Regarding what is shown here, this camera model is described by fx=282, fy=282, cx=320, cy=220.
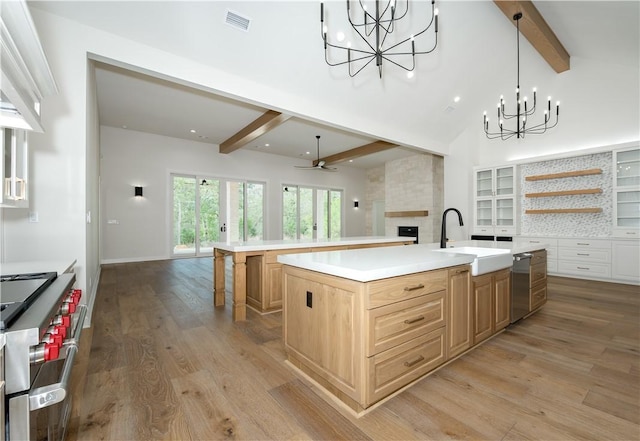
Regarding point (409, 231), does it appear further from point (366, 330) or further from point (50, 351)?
point (50, 351)

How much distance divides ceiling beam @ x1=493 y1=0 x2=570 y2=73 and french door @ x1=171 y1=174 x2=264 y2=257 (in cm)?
698

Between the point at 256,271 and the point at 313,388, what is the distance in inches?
68.5

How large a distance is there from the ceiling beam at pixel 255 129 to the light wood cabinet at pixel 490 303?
3816 millimetres

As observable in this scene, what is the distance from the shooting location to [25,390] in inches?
30.0

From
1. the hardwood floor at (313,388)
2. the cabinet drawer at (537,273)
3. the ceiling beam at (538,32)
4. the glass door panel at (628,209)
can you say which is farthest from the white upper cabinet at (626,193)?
the cabinet drawer at (537,273)

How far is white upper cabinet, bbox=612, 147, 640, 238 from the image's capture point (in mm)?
4621

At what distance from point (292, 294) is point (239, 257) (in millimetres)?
1196

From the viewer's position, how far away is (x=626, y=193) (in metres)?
4.73

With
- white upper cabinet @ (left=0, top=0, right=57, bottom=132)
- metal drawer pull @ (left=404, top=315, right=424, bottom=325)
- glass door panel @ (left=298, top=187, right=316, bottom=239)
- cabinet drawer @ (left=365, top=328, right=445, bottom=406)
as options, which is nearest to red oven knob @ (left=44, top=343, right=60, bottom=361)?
white upper cabinet @ (left=0, top=0, right=57, bottom=132)

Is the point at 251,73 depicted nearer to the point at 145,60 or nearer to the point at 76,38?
the point at 145,60

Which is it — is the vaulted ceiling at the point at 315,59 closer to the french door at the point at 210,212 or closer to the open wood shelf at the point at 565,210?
the french door at the point at 210,212

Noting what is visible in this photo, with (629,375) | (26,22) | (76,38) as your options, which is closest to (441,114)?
(629,375)

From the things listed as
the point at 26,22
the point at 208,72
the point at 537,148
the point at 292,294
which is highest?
the point at 208,72

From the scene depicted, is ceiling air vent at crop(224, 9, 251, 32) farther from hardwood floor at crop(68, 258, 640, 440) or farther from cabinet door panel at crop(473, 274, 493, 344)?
cabinet door panel at crop(473, 274, 493, 344)
